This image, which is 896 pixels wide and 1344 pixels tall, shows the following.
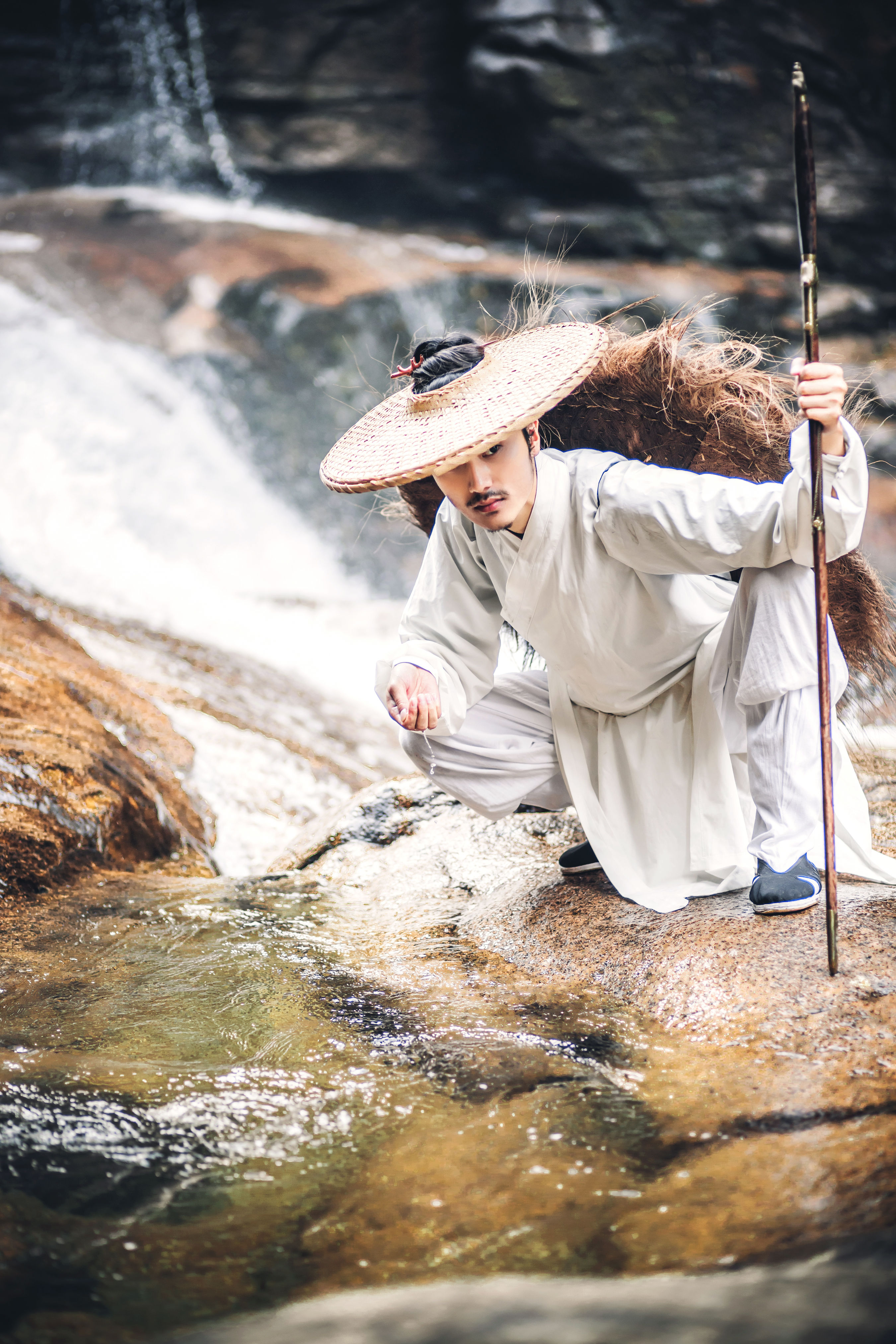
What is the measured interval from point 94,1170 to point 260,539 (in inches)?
319

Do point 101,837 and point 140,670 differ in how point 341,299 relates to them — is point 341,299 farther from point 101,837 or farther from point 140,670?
point 101,837

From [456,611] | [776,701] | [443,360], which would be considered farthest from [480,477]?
[776,701]

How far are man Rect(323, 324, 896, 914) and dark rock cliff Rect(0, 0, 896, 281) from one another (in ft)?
34.1

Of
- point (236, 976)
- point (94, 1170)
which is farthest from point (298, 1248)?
point (236, 976)

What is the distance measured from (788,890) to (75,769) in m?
2.15

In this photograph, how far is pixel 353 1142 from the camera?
1615 mm

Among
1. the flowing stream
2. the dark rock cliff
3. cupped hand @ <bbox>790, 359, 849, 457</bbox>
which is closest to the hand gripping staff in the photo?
cupped hand @ <bbox>790, 359, 849, 457</bbox>

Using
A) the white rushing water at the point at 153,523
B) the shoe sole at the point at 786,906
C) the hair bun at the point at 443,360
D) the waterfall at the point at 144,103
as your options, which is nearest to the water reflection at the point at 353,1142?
the shoe sole at the point at 786,906

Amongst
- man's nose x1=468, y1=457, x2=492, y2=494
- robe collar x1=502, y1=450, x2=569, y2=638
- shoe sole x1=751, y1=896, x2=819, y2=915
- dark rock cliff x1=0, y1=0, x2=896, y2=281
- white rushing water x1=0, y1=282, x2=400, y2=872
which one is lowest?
white rushing water x1=0, y1=282, x2=400, y2=872

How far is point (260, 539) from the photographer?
9328 millimetres

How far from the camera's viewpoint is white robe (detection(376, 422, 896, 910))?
2.27m

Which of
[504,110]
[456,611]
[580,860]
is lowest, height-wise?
[580,860]

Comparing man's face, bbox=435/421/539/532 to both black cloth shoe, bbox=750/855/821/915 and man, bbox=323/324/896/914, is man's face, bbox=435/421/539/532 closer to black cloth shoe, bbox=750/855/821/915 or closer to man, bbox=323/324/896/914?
man, bbox=323/324/896/914

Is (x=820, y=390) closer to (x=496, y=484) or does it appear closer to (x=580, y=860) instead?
(x=496, y=484)
